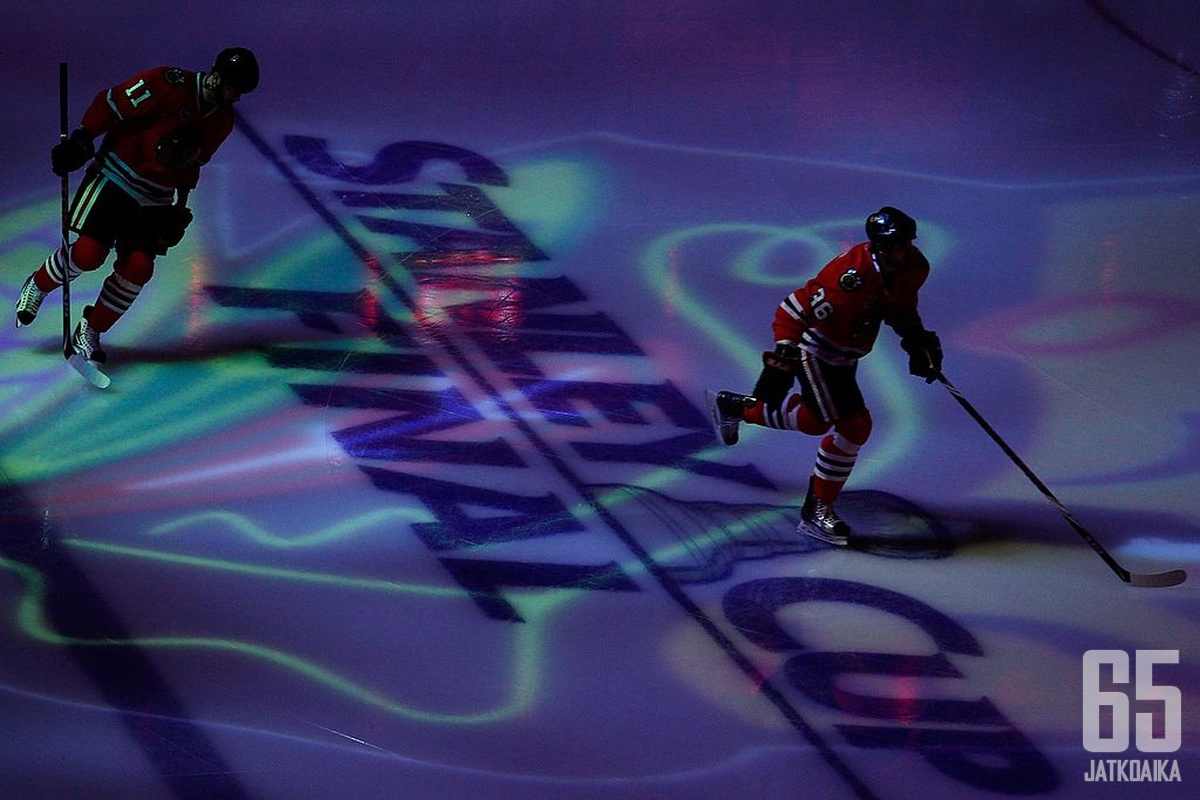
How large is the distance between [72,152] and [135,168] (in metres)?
0.23

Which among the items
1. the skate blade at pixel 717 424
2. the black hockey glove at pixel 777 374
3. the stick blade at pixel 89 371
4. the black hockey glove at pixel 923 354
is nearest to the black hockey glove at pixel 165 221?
the stick blade at pixel 89 371

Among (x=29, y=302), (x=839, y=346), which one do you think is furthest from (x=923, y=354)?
(x=29, y=302)

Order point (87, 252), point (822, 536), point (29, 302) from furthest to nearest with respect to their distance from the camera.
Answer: point (29, 302) < point (87, 252) < point (822, 536)

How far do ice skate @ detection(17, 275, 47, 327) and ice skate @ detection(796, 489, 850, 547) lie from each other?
279 centimetres

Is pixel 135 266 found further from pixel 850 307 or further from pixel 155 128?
pixel 850 307

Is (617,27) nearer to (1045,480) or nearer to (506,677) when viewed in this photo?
(1045,480)

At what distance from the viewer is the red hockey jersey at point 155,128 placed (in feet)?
16.4

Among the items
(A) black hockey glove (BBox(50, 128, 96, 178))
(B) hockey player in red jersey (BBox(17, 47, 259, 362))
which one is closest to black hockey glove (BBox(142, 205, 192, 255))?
(B) hockey player in red jersey (BBox(17, 47, 259, 362))

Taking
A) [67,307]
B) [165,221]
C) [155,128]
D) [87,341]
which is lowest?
[87,341]

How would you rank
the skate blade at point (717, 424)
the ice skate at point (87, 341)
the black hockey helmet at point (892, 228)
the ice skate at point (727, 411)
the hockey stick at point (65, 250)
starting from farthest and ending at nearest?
the ice skate at point (87, 341) < the hockey stick at point (65, 250) < the skate blade at point (717, 424) < the ice skate at point (727, 411) < the black hockey helmet at point (892, 228)

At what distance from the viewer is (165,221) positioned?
5.22 m

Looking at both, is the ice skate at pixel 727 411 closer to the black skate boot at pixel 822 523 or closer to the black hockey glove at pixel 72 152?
the black skate boot at pixel 822 523

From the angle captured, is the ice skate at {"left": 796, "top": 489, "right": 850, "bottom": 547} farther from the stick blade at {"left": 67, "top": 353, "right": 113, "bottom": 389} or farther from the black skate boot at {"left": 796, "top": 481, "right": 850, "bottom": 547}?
the stick blade at {"left": 67, "top": 353, "right": 113, "bottom": 389}

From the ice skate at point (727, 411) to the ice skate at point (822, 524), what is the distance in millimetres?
338
